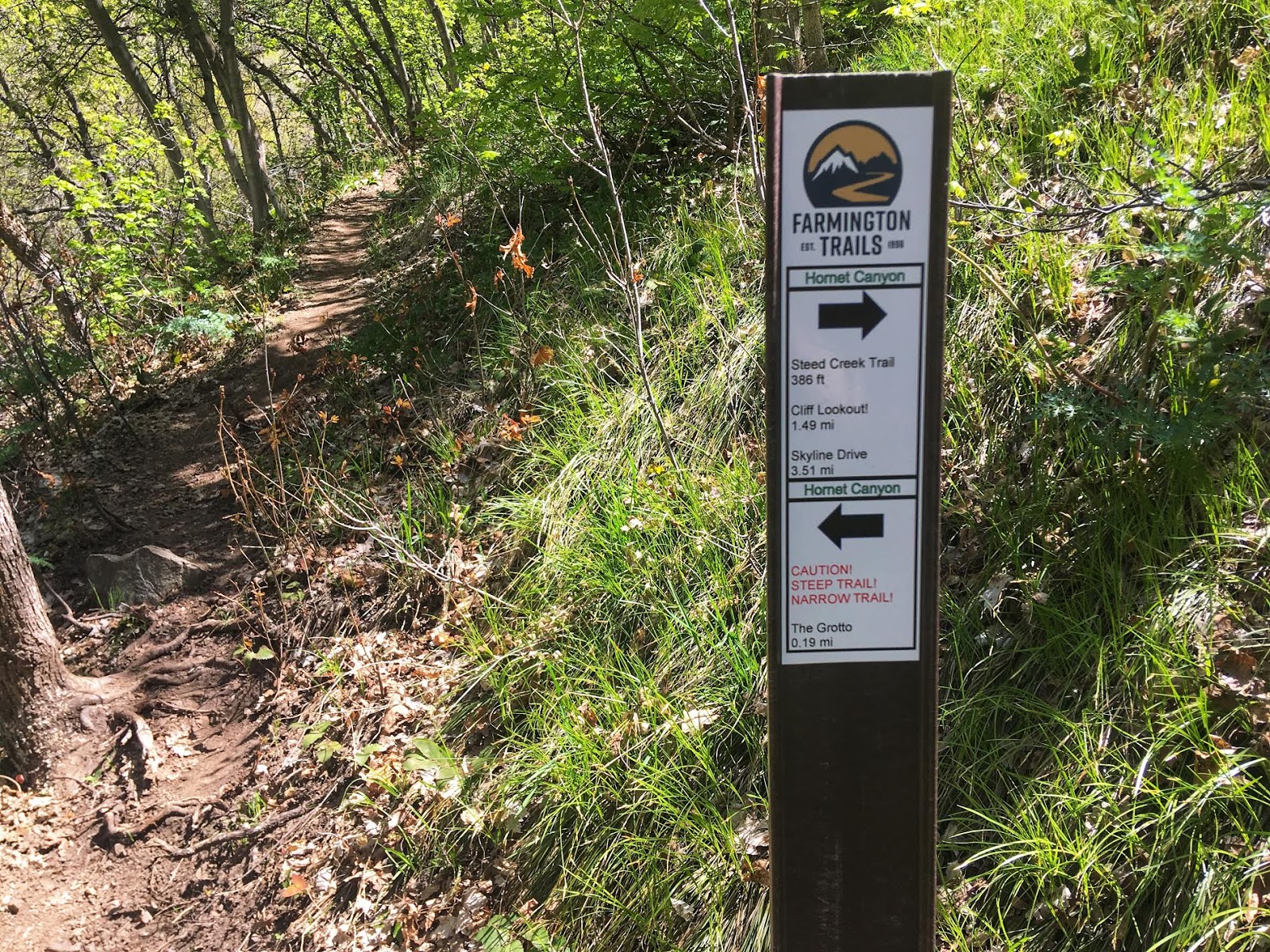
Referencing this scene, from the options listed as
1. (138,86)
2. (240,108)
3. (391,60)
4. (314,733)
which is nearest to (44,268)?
(314,733)

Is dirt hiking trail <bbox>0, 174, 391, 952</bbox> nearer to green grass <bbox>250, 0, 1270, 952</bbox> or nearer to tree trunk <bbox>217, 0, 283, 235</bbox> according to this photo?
green grass <bbox>250, 0, 1270, 952</bbox>

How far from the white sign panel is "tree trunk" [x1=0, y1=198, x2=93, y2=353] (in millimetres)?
8115

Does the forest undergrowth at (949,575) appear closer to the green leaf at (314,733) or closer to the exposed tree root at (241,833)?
the green leaf at (314,733)

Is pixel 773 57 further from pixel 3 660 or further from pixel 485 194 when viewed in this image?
pixel 3 660

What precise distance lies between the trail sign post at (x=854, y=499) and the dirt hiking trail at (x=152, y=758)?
2966 millimetres

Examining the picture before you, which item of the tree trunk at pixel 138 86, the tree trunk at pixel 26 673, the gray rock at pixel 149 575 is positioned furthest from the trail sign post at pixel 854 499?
the tree trunk at pixel 138 86

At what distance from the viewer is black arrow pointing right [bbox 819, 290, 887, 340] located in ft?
4.27

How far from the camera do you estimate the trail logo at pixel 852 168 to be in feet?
4.08

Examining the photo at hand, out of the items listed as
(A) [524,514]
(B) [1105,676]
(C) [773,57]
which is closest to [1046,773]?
(B) [1105,676]

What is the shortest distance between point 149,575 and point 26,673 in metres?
1.19

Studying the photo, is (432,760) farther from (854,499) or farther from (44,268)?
(44,268)

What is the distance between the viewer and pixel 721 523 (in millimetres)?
3174

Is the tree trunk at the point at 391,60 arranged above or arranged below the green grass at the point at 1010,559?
above

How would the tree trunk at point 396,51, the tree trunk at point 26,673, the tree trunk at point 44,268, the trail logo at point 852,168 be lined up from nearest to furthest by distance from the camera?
1. the trail logo at point 852,168
2. the tree trunk at point 26,673
3. the tree trunk at point 44,268
4. the tree trunk at point 396,51
